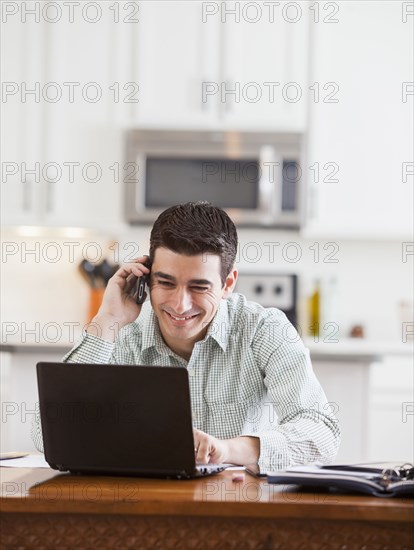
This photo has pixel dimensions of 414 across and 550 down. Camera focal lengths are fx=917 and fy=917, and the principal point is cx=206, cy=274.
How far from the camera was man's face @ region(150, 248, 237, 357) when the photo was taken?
208 centimetres

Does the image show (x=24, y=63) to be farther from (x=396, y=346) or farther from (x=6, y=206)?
(x=396, y=346)

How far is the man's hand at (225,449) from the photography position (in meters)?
1.70

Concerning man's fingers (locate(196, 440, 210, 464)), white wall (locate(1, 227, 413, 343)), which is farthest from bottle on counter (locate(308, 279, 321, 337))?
man's fingers (locate(196, 440, 210, 464))

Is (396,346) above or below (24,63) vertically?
below

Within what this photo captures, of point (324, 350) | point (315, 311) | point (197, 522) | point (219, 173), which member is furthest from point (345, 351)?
point (197, 522)

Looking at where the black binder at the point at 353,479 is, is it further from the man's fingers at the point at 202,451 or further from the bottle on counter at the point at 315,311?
the bottle on counter at the point at 315,311

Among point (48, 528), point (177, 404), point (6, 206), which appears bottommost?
point (48, 528)

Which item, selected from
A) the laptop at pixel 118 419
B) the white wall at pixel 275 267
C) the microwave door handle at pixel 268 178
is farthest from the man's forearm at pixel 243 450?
the white wall at pixel 275 267

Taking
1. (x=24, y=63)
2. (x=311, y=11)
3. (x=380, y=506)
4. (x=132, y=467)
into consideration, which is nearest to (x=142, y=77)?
(x=24, y=63)

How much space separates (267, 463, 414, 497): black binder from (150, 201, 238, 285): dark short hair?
66 cm

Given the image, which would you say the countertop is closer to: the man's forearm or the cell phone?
the cell phone

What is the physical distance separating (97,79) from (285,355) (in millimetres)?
2368

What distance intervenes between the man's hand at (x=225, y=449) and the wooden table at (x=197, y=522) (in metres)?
0.25

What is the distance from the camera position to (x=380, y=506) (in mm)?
1395
